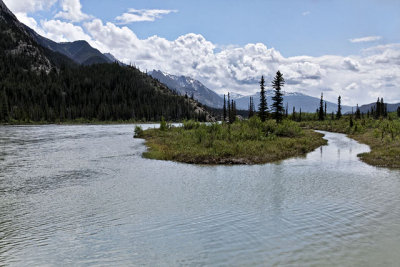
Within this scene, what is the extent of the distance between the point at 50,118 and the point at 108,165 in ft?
511

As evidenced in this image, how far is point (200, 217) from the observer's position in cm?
1497

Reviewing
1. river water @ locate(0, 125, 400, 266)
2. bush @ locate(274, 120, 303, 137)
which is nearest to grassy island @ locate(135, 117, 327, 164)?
river water @ locate(0, 125, 400, 266)

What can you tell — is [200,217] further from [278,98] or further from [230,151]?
[278,98]

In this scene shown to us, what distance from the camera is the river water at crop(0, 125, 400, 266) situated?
10.8 metres

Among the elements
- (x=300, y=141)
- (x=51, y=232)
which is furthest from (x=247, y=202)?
(x=300, y=141)

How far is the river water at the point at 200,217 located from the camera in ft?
35.3

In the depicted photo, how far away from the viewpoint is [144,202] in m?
17.8

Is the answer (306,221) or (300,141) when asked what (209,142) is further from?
(306,221)

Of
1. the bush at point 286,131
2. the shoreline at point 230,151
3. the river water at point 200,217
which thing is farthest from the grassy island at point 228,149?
the bush at point 286,131

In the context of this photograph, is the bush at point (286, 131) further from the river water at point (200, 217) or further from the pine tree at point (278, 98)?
the river water at point (200, 217)

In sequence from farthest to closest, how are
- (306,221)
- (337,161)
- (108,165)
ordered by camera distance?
(337,161)
(108,165)
(306,221)

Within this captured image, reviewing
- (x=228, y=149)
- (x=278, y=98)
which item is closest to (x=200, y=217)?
(x=228, y=149)

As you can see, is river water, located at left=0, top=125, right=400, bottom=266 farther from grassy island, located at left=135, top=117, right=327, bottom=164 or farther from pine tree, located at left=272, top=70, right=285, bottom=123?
pine tree, located at left=272, top=70, right=285, bottom=123

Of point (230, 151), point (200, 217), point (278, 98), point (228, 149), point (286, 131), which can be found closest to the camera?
point (200, 217)
